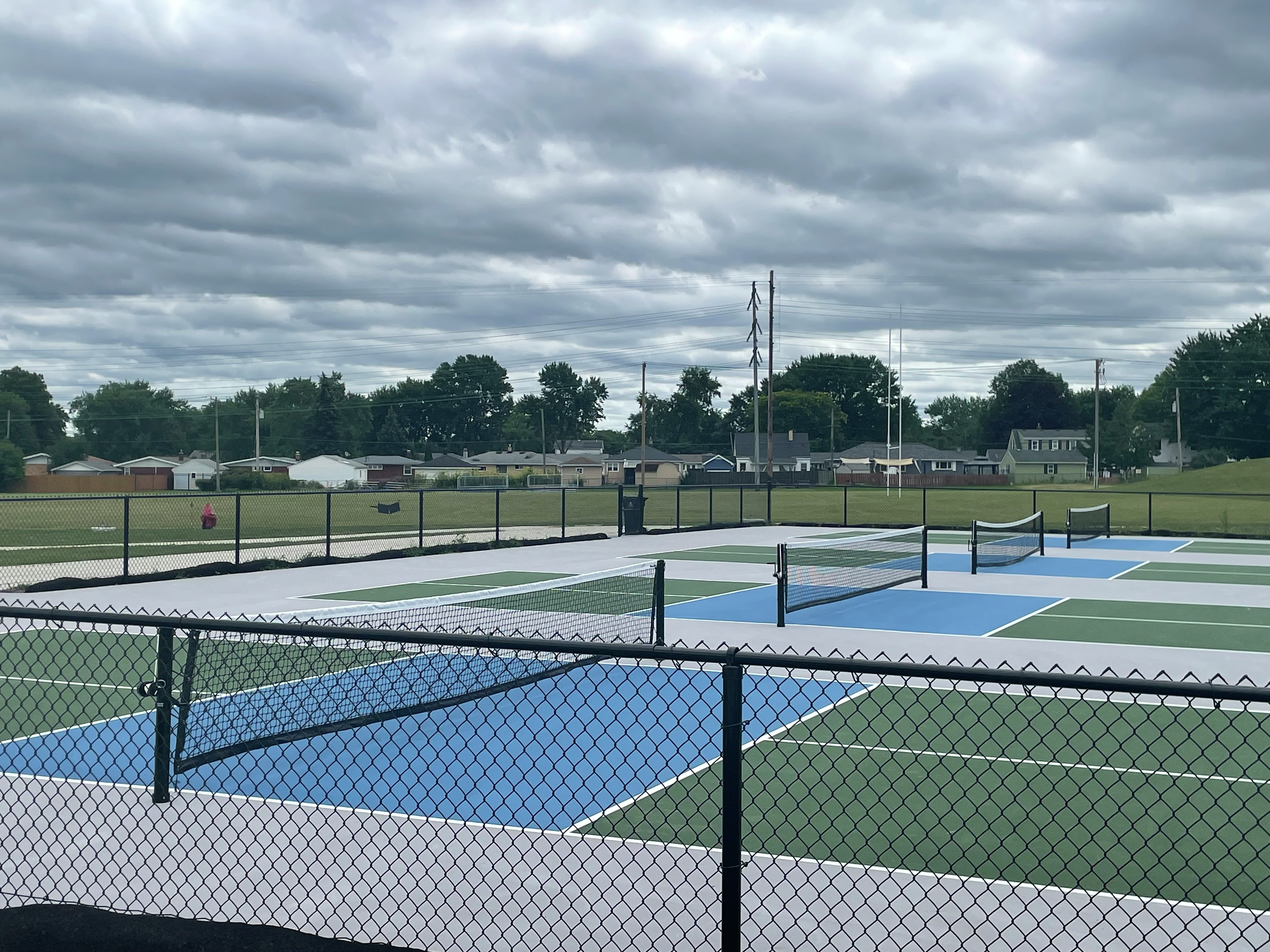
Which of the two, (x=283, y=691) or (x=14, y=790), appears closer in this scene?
(x=14, y=790)

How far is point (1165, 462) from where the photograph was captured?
12925 centimetres

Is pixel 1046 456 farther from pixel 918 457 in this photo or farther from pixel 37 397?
pixel 37 397

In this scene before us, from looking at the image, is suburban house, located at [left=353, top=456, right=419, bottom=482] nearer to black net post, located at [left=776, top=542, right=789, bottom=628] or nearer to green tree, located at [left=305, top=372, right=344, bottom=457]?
green tree, located at [left=305, top=372, right=344, bottom=457]

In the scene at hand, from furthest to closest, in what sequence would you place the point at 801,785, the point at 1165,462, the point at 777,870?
the point at 1165,462, the point at 801,785, the point at 777,870

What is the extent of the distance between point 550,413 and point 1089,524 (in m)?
131

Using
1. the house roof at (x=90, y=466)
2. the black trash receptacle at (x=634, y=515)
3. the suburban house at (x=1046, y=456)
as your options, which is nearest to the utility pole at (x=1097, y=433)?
the suburban house at (x=1046, y=456)

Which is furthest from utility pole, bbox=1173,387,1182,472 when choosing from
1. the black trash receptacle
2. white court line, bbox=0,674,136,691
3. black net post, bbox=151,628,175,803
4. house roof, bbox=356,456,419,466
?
black net post, bbox=151,628,175,803

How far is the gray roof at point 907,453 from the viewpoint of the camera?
13500 centimetres

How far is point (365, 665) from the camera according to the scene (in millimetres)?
10930

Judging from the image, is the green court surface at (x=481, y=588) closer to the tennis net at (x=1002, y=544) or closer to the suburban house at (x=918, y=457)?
the tennis net at (x=1002, y=544)

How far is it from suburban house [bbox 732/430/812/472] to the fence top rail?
113599 millimetres

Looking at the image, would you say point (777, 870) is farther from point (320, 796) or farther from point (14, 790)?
point (14, 790)

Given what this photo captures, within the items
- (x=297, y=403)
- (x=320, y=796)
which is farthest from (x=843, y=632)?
(x=297, y=403)

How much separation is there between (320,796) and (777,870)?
3.28 m
